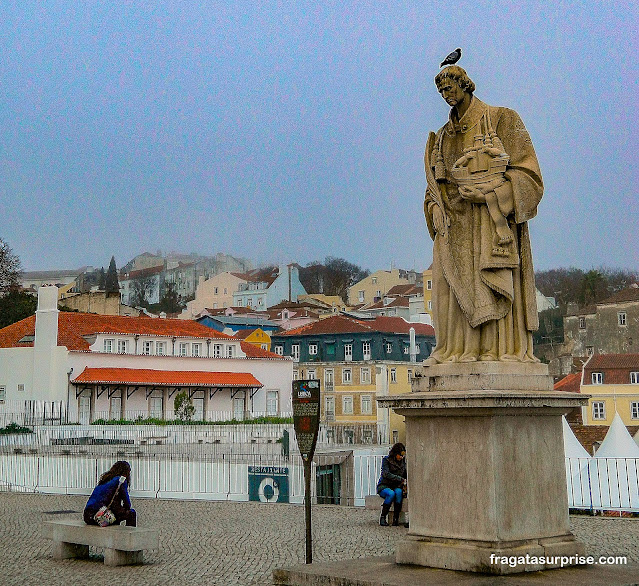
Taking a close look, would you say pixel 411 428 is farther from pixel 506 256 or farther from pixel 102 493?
pixel 102 493

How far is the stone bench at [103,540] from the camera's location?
10.2m

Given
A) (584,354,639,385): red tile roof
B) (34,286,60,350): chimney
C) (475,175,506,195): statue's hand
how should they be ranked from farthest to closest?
1. (584,354,639,385): red tile roof
2. (34,286,60,350): chimney
3. (475,175,506,195): statue's hand

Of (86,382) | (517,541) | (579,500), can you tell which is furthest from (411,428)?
(86,382)

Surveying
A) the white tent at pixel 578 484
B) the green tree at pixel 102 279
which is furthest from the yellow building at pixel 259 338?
the green tree at pixel 102 279

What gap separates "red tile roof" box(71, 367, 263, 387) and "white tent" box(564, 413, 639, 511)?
29981mm

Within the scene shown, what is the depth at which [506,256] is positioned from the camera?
6883mm

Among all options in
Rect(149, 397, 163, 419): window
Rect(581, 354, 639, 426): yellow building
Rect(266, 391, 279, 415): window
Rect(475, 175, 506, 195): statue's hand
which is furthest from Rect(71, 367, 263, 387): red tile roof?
Rect(475, 175, 506, 195): statue's hand

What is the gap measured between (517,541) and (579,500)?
1046cm

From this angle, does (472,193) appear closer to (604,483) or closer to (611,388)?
(604,483)

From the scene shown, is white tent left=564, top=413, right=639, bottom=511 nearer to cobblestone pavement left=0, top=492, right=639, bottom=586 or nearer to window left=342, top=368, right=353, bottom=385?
cobblestone pavement left=0, top=492, right=639, bottom=586

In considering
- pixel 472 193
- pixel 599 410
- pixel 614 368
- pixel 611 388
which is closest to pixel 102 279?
pixel 599 410

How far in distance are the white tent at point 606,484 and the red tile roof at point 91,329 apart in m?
31.8

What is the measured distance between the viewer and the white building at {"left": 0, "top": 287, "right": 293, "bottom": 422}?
4216 cm

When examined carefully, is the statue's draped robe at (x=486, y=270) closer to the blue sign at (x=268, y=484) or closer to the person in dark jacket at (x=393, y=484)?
the person in dark jacket at (x=393, y=484)
